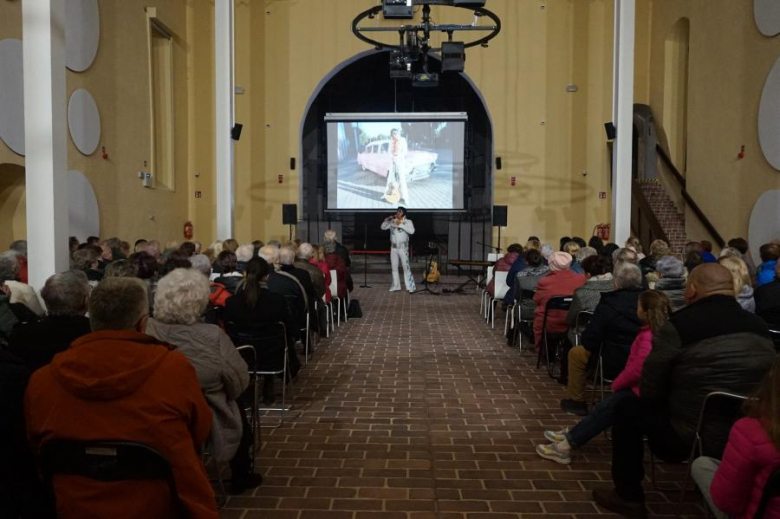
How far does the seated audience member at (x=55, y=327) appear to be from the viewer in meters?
2.63

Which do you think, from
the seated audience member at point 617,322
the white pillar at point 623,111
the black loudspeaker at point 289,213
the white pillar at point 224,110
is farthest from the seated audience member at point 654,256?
the black loudspeaker at point 289,213

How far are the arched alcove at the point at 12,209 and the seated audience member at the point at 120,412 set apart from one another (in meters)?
7.56

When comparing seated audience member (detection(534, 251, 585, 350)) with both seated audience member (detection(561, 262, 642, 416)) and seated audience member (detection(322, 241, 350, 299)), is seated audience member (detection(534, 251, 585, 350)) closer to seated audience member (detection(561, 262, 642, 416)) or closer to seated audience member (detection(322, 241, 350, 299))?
seated audience member (detection(561, 262, 642, 416))

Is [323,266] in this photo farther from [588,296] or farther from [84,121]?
[84,121]

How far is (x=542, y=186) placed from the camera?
1392 cm

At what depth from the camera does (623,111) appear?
958 centimetres

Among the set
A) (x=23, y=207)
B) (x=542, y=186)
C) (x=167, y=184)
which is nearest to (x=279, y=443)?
(x=23, y=207)

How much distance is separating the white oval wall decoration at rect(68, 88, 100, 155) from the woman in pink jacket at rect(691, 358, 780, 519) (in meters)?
9.32

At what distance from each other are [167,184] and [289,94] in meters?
3.48

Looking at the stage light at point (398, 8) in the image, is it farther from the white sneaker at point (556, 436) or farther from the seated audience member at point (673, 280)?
the white sneaker at point (556, 436)

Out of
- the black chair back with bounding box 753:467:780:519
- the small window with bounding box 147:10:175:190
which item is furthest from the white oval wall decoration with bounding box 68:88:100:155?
the black chair back with bounding box 753:467:780:519

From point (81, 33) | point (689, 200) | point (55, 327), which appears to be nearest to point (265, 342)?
point (55, 327)

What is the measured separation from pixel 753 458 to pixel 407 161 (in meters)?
12.6

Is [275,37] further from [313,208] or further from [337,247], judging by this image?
[337,247]
